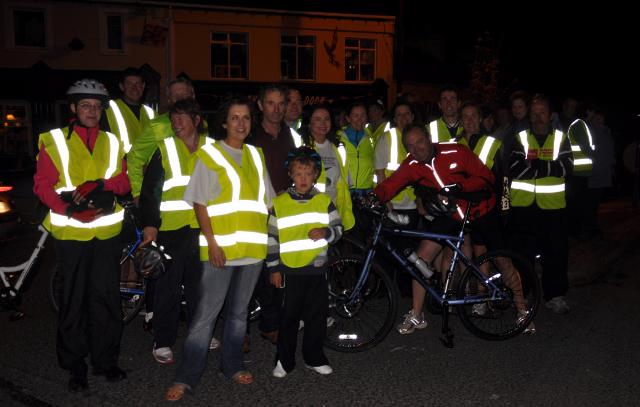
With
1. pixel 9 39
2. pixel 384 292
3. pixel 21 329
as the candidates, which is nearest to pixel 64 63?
pixel 9 39

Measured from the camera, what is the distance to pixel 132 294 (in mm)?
5844

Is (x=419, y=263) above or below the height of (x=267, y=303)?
above

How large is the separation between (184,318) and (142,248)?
155 centimetres

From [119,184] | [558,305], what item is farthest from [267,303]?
[558,305]

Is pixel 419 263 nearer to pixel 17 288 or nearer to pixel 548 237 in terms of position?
pixel 548 237

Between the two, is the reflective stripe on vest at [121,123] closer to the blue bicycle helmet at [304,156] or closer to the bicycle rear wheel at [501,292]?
the blue bicycle helmet at [304,156]

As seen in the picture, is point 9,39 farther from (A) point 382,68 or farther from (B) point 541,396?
(B) point 541,396

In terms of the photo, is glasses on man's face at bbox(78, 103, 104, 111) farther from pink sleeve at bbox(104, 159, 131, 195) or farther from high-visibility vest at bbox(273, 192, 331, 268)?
high-visibility vest at bbox(273, 192, 331, 268)

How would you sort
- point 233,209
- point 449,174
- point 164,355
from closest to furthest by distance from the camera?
point 233,209 → point 164,355 → point 449,174

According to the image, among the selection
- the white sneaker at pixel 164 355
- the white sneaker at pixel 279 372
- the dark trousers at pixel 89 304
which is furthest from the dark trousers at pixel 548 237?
the dark trousers at pixel 89 304

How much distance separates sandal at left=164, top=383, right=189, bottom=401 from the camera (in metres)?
4.32

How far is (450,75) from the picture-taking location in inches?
1495

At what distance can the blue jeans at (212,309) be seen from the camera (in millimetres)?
4336

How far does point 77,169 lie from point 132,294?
1.75m
